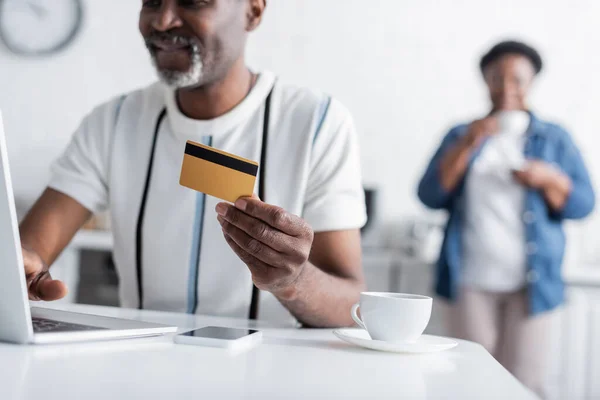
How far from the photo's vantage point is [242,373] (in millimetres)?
648

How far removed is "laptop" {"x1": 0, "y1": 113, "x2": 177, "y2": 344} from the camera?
65cm

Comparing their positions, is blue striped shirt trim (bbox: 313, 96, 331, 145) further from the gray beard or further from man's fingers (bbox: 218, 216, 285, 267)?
man's fingers (bbox: 218, 216, 285, 267)

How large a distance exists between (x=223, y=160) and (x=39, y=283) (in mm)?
344

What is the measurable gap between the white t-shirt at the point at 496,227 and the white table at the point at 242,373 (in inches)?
64.2

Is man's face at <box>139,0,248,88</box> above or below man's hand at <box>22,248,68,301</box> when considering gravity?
above

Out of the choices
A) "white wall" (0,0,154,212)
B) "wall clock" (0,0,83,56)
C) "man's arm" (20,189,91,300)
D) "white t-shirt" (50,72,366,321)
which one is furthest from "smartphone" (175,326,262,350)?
"wall clock" (0,0,83,56)

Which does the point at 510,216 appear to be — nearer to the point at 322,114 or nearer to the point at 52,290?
the point at 322,114

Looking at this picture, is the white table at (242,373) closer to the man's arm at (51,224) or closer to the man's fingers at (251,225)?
the man's fingers at (251,225)

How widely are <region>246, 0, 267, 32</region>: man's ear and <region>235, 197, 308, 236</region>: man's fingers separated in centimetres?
72

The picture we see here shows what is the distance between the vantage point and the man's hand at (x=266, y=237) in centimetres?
81

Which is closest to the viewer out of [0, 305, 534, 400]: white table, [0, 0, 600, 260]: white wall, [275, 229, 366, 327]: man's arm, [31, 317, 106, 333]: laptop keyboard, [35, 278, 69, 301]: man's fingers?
[0, 305, 534, 400]: white table

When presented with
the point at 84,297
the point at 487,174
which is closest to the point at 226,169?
the point at 487,174

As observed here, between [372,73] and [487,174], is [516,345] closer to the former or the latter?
[487,174]

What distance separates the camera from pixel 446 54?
324 cm
